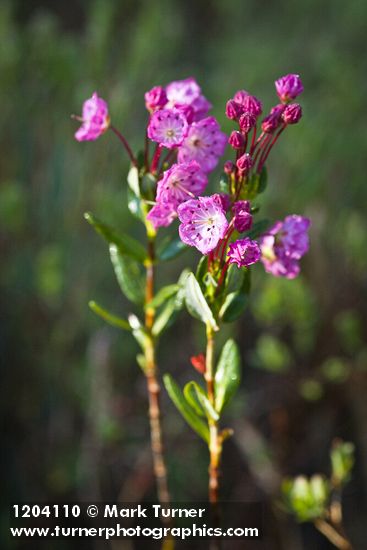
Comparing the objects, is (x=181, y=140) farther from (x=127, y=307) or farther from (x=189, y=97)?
(x=127, y=307)

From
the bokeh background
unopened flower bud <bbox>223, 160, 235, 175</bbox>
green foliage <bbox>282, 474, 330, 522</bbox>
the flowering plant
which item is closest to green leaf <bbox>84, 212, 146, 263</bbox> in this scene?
the flowering plant

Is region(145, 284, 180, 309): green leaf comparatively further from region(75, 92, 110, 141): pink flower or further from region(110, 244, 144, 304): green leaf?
region(75, 92, 110, 141): pink flower

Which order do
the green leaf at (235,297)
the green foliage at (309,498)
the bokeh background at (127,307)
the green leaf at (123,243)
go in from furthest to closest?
the bokeh background at (127,307) < the green foliage at (309,498) < the green leaf at (123,243) < the green leaf at (235,297)

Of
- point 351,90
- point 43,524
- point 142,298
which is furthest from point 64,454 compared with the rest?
point 351,90

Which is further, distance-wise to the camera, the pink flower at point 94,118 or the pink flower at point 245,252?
the pink flower at point 94,118

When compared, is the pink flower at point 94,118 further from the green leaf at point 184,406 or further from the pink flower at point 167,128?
the green leaf at point 184,406

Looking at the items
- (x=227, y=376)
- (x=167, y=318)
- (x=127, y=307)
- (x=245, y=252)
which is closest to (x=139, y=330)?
(x=167, y=318)

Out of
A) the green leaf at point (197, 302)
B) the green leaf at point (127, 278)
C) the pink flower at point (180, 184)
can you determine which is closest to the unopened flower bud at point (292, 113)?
the pink flower at point (180, 184)
